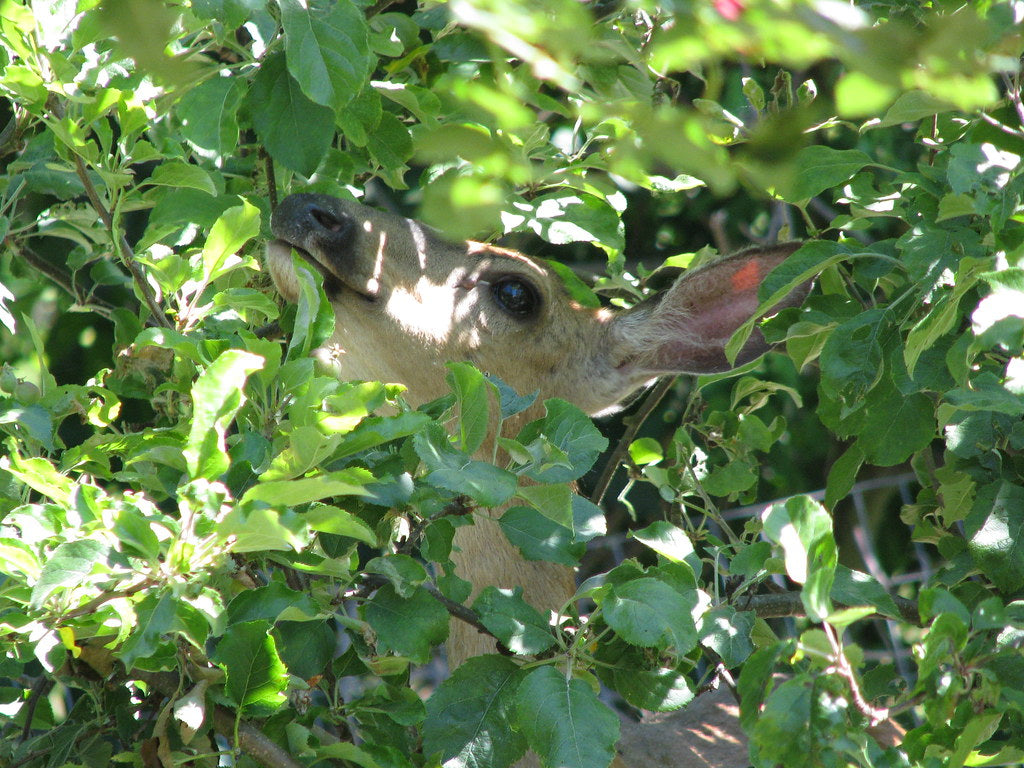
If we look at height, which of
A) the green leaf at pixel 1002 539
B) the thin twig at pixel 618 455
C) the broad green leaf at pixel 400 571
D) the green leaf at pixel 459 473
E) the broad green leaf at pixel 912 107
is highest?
the broad green leaf at pixel 912 107

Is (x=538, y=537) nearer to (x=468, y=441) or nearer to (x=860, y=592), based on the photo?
(x=468, y=441)

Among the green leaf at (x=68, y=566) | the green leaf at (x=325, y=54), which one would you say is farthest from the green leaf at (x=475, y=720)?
the green leaf at (x=325, y=54)

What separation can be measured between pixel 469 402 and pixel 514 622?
14.2 inches

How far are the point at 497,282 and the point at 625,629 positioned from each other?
1.90 metres

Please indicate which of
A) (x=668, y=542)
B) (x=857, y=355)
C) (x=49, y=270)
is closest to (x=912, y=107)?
(x=857, y=355)

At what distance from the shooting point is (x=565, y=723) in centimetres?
157

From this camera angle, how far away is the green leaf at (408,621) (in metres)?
1.64

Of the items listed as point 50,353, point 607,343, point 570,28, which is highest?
point 570,28

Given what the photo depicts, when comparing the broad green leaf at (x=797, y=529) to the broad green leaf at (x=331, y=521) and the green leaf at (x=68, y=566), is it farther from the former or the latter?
the green leaf at (x=68, y=566)

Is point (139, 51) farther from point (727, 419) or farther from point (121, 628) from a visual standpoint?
point (727, 419)

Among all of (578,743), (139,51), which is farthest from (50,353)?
(139,51)

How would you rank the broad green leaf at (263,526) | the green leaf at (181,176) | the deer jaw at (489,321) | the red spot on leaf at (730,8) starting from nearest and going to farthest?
the red spot on leaf at (730,8) → the broad green leaf at (263,526) → the green leaf at (181,176) → the deer jaw at (489,321)

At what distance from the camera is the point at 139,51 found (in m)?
0.73

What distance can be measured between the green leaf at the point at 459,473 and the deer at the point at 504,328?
1.20 meters
